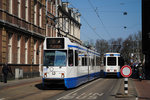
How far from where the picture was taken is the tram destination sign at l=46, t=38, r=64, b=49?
1725cm

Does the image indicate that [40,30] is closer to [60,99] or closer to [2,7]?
[2,7]

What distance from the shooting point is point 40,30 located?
37844 mm

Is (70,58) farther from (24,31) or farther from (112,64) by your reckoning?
(112,64)

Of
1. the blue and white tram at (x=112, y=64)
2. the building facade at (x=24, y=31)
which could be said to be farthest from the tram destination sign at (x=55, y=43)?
the blue and white tram at (x=112, y=64)

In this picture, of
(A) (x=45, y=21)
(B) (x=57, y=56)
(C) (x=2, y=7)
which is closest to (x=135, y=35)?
(A) (x=45, y=21)

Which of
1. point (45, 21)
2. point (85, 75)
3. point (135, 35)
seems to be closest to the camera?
point (85, 75)

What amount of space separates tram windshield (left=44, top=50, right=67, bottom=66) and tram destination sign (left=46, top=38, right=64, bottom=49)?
0.30 meters

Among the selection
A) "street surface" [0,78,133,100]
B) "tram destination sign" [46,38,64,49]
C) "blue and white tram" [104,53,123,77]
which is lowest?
"street surface" [0,78,133,100]

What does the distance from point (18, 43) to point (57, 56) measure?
14.2 metres

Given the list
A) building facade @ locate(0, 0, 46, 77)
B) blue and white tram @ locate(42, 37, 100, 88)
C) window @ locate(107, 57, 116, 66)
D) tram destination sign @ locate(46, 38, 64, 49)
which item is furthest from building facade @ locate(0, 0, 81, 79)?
window @ locate(107, 57, 116, 66)

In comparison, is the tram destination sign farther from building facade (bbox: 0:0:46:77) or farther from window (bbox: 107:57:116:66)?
window (bbox: 107:57:116:66)

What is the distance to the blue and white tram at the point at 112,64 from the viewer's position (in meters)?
31.4

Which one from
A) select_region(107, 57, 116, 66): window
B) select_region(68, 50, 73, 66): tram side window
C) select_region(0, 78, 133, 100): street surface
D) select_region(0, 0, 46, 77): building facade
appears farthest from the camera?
select_region(107, 57, 116, 66): window

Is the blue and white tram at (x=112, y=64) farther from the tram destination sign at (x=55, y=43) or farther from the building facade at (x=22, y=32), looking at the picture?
the tram destination sign at (x=55, y=43)
